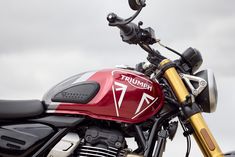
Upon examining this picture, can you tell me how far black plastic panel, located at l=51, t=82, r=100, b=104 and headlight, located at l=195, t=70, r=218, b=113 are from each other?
0.81 meters

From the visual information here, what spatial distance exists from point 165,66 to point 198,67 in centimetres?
38

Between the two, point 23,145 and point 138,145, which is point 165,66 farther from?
point 23,145

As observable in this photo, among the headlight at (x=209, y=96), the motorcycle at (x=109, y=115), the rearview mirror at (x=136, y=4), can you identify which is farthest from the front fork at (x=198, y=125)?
the rearview mirror at (x=136, y=4)

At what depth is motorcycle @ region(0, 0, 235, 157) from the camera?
4.19 metres

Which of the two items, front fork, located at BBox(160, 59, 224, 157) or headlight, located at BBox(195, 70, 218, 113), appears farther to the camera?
headlight, located at BBox(195, 70, 218, 113)

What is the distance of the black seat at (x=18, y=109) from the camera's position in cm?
420

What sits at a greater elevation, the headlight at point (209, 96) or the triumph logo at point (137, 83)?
the triumph logo at point (137, 83)

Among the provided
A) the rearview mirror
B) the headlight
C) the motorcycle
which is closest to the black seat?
the motorcycle

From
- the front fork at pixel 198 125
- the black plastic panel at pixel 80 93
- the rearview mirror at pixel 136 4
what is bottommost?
the front fork at pixel 198 125

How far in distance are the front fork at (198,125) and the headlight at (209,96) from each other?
0.45ft

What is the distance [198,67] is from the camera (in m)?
4.60

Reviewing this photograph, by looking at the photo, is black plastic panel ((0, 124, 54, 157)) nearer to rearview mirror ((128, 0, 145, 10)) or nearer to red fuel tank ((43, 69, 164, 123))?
red fuel tank ((43, 69, 164, 123))

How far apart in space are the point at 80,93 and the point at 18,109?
1.58 ft

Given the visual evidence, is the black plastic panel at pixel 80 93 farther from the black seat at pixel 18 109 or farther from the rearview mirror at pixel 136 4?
the rearview mirror at pixel 136 4
